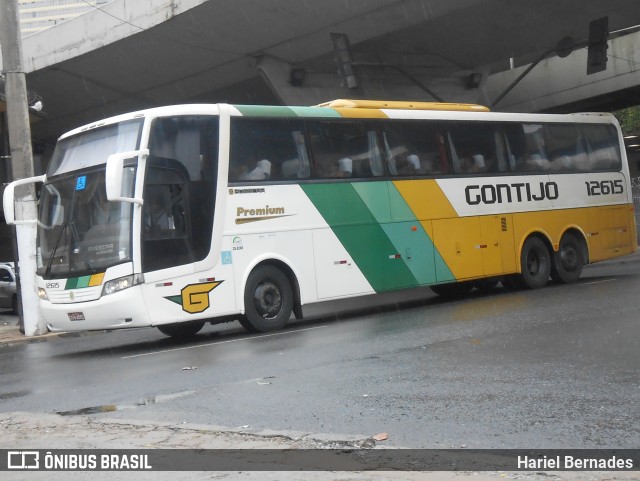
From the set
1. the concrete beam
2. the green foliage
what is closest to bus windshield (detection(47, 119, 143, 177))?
the concrete beam

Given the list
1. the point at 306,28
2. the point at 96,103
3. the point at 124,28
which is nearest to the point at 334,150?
the point at 306,28

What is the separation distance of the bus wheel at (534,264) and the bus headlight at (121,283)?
8.62m

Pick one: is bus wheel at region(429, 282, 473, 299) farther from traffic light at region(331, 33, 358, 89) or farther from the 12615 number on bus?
traffic light at region(331, 33, 358, 89)

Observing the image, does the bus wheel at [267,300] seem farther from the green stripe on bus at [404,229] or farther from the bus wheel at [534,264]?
the bus wheel at [534,264]

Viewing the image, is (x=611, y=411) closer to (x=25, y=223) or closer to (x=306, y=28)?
(x=25, y=223)

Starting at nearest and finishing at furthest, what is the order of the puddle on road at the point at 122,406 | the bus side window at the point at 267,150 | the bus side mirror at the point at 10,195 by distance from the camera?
the puddle on road at the point at 122,406 < the bus side window at the point at 267,150 < the bus side mirror at the point at 10,195

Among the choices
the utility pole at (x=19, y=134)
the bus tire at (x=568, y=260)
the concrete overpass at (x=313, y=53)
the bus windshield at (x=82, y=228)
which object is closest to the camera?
the bus windshield at (x=82, y=228)

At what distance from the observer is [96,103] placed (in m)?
32.5

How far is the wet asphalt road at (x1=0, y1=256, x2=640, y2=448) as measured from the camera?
7.11m

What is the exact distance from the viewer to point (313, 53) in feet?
86.5

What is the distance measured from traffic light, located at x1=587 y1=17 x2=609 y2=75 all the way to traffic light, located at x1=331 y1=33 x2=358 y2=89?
231 inches

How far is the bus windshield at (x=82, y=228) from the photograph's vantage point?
13672 millimetres

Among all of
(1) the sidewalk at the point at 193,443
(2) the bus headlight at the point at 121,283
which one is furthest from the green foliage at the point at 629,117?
(1) the sidewalk at the point at 193,443

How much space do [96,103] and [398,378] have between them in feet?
83.0
